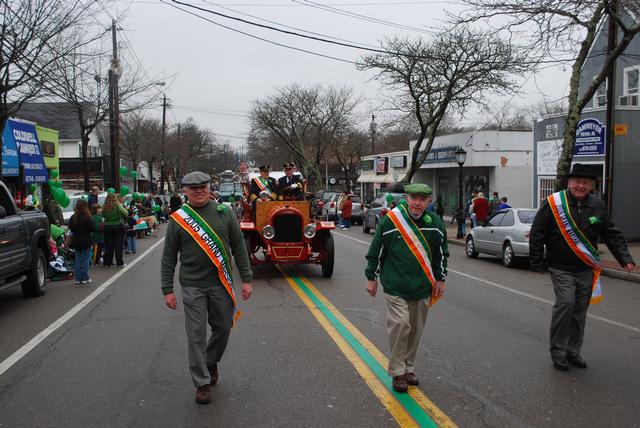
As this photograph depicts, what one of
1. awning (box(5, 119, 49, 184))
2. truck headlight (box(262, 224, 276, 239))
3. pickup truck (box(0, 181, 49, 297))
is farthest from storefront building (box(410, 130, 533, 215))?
pickup truck (box(0, 181, 49, 297))

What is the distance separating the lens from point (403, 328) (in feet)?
16.8

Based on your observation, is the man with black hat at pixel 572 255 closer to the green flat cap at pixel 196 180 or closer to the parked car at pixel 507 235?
the green flat cap at pixel 196 180

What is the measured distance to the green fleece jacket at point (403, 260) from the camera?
514 cm

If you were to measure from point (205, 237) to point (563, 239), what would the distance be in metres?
3.38

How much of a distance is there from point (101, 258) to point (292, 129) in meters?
37.6

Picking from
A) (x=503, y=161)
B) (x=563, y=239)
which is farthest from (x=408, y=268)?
(x=503, y=161)

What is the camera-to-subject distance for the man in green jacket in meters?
A: 5.14

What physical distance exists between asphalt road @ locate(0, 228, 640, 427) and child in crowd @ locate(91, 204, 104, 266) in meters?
A: 3.43

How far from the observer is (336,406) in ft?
15.9

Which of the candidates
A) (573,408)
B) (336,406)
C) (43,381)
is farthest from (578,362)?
(43,381)

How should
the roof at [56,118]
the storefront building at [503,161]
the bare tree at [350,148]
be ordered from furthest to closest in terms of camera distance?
the bare tree at [350,148]
the roof at [56,118]
the storefront building at [503,161]

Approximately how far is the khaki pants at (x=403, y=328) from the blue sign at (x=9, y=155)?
2022cm

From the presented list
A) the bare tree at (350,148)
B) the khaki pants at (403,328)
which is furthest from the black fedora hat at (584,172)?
the bare tree at (350,148)

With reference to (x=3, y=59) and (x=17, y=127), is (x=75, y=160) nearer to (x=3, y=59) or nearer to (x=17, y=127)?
(x=17, y=127)
